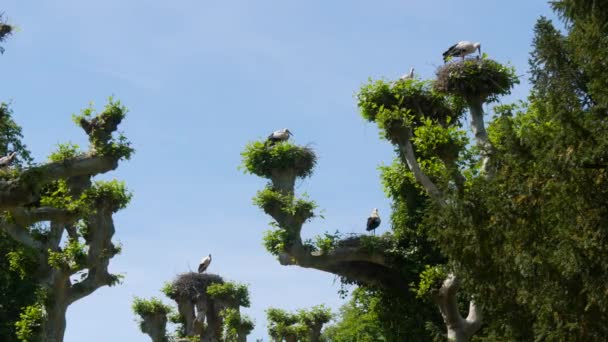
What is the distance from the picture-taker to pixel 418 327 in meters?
24.5

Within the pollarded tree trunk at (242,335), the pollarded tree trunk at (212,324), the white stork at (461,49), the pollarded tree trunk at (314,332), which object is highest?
the white stork at (461,49)

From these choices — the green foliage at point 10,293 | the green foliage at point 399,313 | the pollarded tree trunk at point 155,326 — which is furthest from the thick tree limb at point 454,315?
the green foliage at point 10,293

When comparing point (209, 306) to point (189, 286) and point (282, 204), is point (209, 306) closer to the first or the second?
point (189, 286)

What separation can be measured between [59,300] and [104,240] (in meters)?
1.69

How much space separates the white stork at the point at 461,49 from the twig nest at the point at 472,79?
197 centimetres

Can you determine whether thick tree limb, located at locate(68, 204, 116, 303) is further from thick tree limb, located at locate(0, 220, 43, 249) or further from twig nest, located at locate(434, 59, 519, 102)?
twig nest, located at locate(434, 59, 519, 102)

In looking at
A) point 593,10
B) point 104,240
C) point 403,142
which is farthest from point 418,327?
point 593,10

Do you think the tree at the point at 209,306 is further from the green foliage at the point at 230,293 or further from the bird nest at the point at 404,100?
the bird nest at the point at 404,100

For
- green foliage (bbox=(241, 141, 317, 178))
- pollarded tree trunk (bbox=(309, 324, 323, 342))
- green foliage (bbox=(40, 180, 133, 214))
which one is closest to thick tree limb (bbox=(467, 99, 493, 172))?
green foliage (bbox=(241, 141, 317, 178))

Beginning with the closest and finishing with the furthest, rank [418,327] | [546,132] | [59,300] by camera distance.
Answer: [546,132] < [59,300] < [418,327]

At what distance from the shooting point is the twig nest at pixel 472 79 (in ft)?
67.6

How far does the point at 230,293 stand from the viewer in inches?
1214

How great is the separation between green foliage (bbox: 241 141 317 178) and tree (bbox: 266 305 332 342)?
247 inches

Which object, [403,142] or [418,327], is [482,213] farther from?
[418,327]
